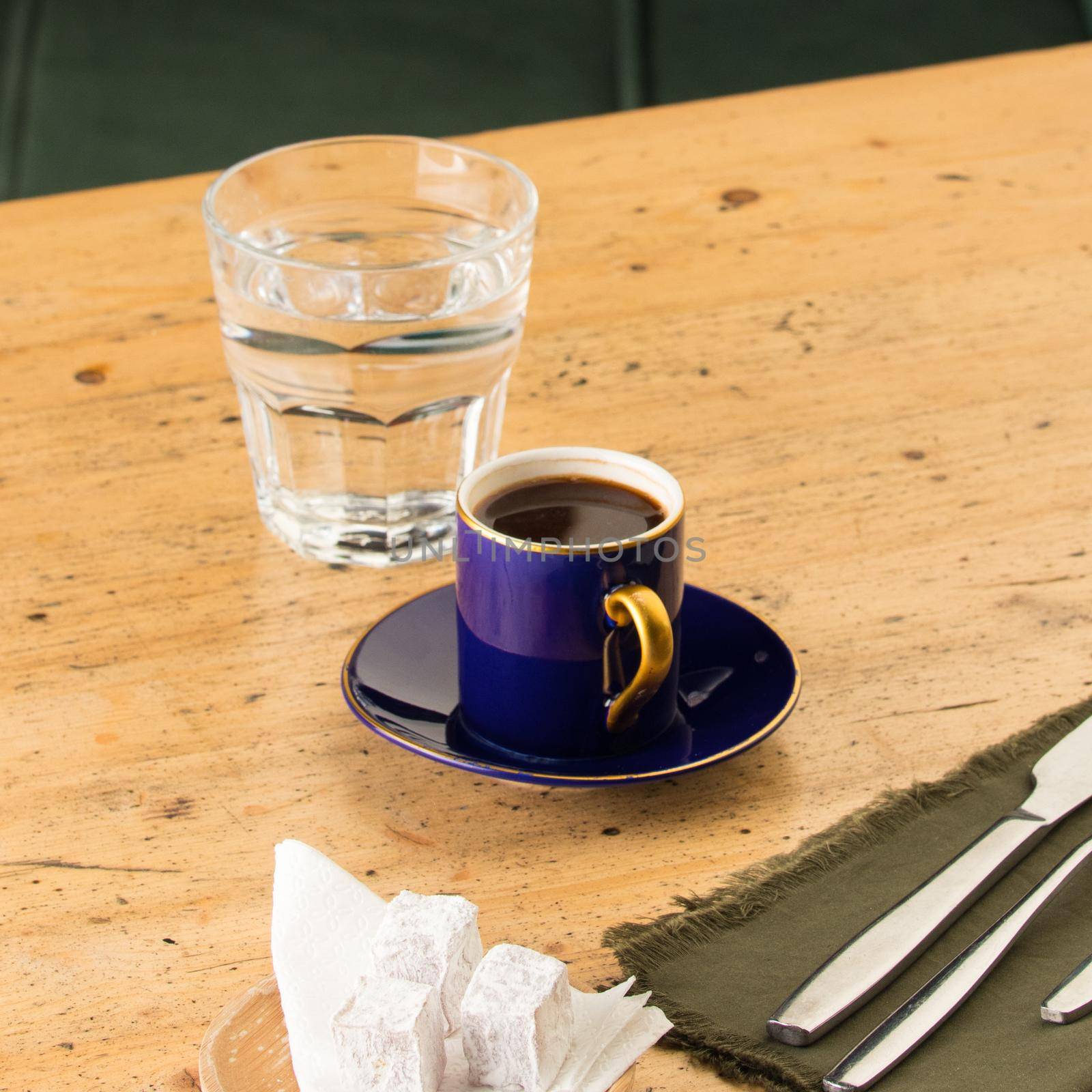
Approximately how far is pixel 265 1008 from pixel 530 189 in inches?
19.5

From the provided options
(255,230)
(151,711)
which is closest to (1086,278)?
(255,230)

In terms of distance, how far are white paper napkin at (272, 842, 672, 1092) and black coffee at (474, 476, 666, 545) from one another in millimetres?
178

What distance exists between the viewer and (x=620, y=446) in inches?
35.1

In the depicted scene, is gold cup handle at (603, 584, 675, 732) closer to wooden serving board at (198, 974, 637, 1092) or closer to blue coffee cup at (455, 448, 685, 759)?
blue coffee cup at (455, 448, 685, 759)

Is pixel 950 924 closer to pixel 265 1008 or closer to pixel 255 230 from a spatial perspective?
pixel 265 1008

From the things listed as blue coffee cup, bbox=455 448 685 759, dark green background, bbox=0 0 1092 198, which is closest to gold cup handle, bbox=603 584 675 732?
blue coffee cup, bbox=455 448 685 759

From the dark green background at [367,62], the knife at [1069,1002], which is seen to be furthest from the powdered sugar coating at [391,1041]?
the dark green background at [367,62]

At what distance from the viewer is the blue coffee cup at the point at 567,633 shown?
58cm

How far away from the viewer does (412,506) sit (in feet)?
2.66

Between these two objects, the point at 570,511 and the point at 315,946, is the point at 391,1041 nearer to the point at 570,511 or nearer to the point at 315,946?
the point at 315,946

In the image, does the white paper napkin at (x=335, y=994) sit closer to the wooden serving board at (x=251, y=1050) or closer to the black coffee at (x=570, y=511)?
the wooden serving board at (x=251, y=1050)

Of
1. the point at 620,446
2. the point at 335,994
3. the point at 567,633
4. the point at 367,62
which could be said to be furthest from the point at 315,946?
the point at 367,62

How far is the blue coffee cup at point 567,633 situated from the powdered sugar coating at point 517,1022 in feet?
0.58

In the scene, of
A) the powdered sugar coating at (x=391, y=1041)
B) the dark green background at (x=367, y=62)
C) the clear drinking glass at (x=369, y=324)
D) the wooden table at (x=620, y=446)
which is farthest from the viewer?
the dark green background at (x=367, y=62)
